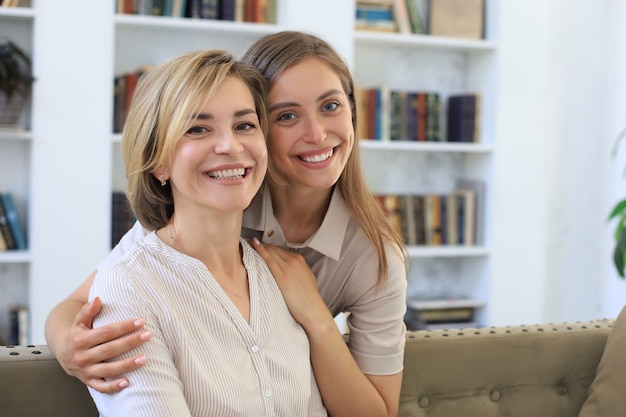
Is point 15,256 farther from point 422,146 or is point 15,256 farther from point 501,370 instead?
point 501,370

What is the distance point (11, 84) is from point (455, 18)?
80.3 inches

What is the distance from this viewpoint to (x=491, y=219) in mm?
4043

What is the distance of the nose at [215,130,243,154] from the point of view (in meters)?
1.47

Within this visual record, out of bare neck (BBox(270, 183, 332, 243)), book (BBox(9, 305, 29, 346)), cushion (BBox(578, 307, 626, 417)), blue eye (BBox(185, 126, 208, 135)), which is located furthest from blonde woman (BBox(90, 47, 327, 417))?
book (BBox(9, 305, 29, 346))

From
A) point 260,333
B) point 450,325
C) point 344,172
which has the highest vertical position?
point 344,172

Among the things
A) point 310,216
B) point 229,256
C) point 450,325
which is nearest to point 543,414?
point 310,216

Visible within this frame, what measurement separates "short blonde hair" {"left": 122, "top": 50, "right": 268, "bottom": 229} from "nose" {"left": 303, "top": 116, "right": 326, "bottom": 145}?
5.9 inches

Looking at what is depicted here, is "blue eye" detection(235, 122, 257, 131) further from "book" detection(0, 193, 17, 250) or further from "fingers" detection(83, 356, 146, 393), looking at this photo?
"book" detection(0, 193, 17, 250)

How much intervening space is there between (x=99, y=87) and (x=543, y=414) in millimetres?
2323

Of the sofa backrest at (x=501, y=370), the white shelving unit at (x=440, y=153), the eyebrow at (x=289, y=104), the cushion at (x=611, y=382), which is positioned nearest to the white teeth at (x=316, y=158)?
the eyebrow at (x=289, y=104)

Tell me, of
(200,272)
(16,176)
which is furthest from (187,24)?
(200,272)

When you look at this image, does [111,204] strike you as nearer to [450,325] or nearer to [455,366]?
[450,325]

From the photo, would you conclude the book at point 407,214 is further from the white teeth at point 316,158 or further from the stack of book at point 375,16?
the white teeth at point 316,158

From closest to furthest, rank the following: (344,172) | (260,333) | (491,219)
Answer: (260,333) → (344,172) → (491,219)
